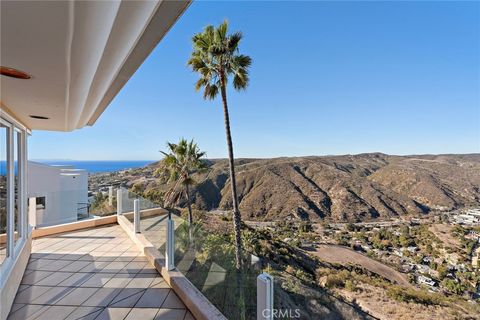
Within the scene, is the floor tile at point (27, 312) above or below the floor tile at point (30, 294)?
below

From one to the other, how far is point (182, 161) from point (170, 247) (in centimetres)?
1115

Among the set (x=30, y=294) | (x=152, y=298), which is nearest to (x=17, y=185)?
(x=30, y=294)

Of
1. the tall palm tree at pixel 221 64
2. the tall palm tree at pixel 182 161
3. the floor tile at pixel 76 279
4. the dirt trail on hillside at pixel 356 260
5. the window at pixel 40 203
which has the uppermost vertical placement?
the tall palm tree at pixel 221 64

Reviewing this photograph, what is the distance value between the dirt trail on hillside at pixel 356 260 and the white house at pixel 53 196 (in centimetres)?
1839

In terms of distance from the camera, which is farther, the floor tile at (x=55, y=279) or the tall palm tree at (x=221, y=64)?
the tall palm tree at (x=221, y=64)

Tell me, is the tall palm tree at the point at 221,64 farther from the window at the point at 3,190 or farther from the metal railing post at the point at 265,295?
the metal railing post at the point at 265,295

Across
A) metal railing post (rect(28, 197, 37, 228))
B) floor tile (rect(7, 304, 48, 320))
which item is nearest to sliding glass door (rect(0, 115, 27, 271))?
floor tile (rect(7, 304, 48, 320))

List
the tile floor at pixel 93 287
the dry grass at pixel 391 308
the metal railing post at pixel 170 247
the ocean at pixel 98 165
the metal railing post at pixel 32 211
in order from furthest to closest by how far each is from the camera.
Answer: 1. the ocean at pixel 98 165
2. the metal railing post at pixel 32 211
3. the dry grass at pixel 391 308
4. the metal railing post at pixel 170 247
5. the tile floor at pixel 93 287

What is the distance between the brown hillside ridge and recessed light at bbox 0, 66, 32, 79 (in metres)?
22.2

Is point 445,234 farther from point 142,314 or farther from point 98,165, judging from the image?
point 98,165

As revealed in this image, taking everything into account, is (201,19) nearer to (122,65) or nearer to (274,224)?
(122,65)

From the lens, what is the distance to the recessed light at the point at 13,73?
5.39 feet

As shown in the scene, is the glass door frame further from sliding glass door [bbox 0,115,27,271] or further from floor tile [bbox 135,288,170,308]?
floor tile [bbox 135,288,170,308]

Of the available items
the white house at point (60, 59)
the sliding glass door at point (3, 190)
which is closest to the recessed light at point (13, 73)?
the white house at point (60, 59)
